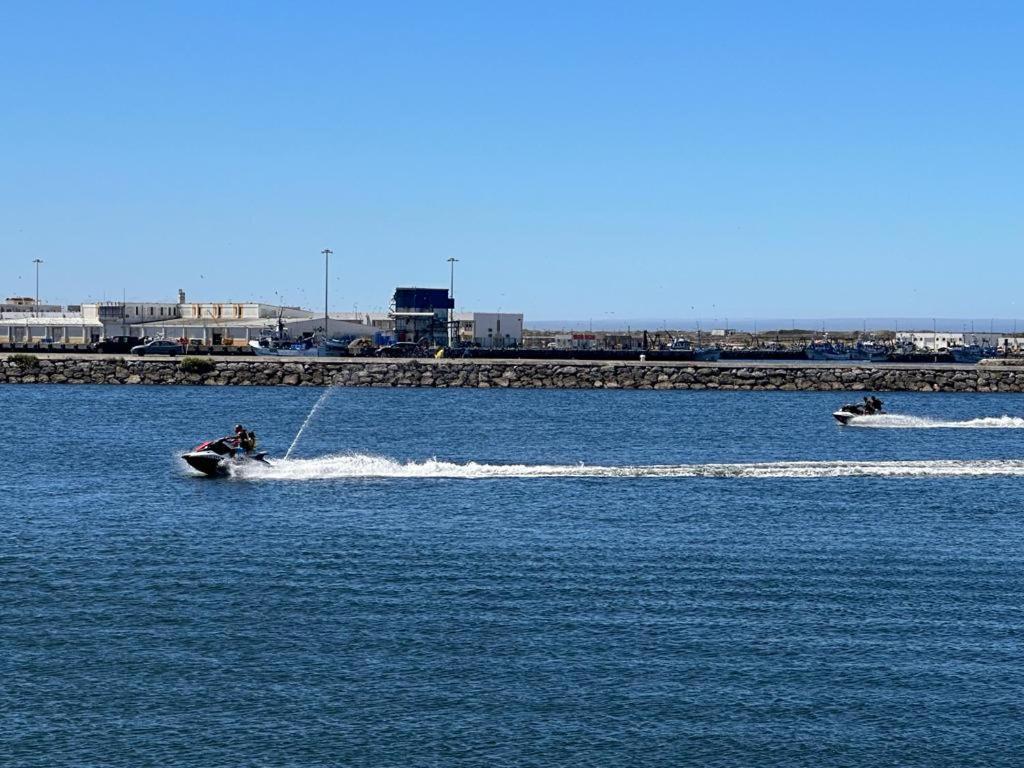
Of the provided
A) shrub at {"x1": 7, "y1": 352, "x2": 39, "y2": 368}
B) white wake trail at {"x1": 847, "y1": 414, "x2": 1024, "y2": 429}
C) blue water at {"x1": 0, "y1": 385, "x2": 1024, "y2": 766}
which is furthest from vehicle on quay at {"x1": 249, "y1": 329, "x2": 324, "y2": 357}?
blue water at {"x1": 0, "y1": 385, "x2": 1024, "y2": 766}

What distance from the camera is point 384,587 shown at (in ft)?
113

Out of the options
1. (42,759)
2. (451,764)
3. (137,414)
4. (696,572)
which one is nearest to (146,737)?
(42,759)

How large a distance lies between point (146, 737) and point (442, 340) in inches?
6240

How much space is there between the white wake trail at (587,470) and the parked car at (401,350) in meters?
105

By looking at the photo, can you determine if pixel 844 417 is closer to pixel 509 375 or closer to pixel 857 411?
pixel 857 411

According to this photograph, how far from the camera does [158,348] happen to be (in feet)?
516

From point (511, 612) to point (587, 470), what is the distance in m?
27.2

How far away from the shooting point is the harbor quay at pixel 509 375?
129m

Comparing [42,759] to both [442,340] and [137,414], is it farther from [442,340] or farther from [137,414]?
[442,340]

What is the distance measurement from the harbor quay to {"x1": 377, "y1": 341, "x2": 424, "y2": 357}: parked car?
3243 cm

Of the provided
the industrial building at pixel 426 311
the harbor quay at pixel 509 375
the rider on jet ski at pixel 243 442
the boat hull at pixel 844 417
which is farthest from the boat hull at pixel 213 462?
the industrial building at pixel 426 311

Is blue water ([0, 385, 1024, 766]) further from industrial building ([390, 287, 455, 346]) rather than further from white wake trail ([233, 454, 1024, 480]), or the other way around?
industrial building ([390, 287, 455, 346])

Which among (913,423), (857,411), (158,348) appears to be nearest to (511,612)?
(857,411)

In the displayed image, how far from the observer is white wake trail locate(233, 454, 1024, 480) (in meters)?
56.4
